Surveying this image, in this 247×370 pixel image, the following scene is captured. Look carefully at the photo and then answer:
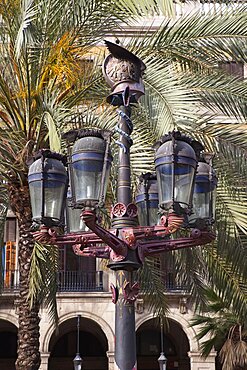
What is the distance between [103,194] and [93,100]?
5.07 meters

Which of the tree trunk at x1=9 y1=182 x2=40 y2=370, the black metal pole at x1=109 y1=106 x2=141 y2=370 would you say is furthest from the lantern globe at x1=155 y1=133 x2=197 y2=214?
the tree trunk at x1=9 y1=182 x2=40 y2=370

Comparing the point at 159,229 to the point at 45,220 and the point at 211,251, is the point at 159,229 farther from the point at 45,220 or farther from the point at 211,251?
the point at 211,251

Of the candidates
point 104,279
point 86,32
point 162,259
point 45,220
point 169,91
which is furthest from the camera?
point 104,279

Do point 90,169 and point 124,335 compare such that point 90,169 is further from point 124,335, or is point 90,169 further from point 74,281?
point 74,281

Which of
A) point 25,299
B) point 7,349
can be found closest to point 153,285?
point 25,299

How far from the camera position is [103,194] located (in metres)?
6.35

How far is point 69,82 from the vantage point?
35.2 feet

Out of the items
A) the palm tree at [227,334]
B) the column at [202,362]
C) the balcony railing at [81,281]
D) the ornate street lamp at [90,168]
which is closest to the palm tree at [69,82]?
the ornate street lamp at [90,168]

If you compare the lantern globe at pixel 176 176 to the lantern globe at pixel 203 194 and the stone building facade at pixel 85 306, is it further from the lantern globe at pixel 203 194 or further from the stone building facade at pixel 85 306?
the stone building facade at pixel 85 306

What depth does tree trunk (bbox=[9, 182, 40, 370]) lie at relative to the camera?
10523mm

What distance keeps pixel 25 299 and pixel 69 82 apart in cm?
310

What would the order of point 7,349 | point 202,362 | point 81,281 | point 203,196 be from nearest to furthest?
1. point 203,196
2. point 202,362
3. point 81,281
4. point 7,349

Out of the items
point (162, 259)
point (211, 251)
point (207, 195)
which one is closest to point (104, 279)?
point (162, 259)

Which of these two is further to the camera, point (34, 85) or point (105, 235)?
point (34, 85)
